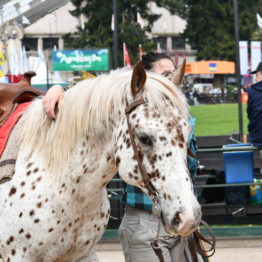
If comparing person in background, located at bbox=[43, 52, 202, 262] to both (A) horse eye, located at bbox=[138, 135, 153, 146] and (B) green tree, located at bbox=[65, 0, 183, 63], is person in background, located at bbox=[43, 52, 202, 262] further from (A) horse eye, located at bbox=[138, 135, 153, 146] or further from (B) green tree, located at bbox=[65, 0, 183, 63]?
(B) green tree, located at bbox=[65, 0, 183, 63]

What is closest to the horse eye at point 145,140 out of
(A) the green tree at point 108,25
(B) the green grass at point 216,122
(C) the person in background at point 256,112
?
(C) the person in background at point 256,112

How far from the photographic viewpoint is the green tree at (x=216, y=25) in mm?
54675

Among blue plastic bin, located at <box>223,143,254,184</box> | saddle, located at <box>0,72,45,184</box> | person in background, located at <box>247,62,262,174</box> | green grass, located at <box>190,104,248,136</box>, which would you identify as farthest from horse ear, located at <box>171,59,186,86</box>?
green grass, located at <box>190,104,248,136</box>

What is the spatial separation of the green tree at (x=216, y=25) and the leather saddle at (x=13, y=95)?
51.6 metres

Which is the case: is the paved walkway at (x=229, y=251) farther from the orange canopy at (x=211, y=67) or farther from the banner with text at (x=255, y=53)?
the orange canopy at (x=211, y=67)

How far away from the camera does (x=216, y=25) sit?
56.2 m

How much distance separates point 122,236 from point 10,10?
47.7 feet

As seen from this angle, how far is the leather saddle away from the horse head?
34.3 inches

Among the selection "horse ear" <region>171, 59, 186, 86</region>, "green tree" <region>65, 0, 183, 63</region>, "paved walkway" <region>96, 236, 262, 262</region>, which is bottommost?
"paved walkway" <region>96, 236, 262, 262</region>

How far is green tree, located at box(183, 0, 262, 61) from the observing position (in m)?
54.7

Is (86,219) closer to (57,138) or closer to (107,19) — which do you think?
(57,138)

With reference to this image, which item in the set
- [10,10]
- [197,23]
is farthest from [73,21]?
[10,10]

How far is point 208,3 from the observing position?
55156 mm

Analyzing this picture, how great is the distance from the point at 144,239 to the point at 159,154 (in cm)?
104
